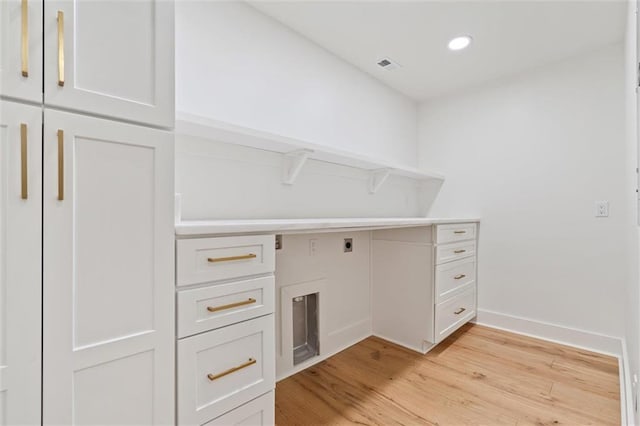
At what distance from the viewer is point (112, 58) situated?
833mm

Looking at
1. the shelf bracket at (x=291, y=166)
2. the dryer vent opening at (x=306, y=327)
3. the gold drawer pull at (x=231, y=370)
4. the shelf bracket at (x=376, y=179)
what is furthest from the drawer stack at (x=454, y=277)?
the gold drawer pull at (x=231, y=370)

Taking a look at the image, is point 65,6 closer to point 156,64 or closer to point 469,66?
point 156,64

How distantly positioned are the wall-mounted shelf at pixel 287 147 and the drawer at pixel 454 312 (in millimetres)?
1051

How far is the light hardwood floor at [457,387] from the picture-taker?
1482 mm

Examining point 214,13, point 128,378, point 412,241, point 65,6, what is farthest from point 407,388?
point 214,13

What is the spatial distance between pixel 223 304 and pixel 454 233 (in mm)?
1902

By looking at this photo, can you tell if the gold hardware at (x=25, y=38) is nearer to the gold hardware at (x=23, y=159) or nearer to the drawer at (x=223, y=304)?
the gold hardware at (x=23, y=159)

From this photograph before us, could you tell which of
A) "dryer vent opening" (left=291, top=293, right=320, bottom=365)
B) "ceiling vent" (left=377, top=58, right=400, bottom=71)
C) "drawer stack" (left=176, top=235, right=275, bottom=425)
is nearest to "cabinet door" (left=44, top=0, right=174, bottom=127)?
"drawer stack" (left=176, top=235, right=275, bottom=425)

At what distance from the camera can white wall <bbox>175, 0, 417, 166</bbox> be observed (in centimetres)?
155

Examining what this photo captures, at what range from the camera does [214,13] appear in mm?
1624

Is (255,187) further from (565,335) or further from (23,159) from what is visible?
(565,335)

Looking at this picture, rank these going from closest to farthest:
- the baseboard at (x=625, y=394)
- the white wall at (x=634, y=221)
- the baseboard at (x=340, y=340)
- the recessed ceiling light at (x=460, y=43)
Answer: the white wall at (x=634, y=221), the baseboard at (x=625, y=394), the baseboard at (x=340, y=340), the recessed ceiling light at (x=460, y=43)

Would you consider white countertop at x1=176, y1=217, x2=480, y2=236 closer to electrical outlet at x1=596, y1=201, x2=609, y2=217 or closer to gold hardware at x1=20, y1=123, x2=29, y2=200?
gold hardware at x1=20, y1=123, x2=29, y2=200

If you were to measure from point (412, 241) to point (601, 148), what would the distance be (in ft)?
5.04
